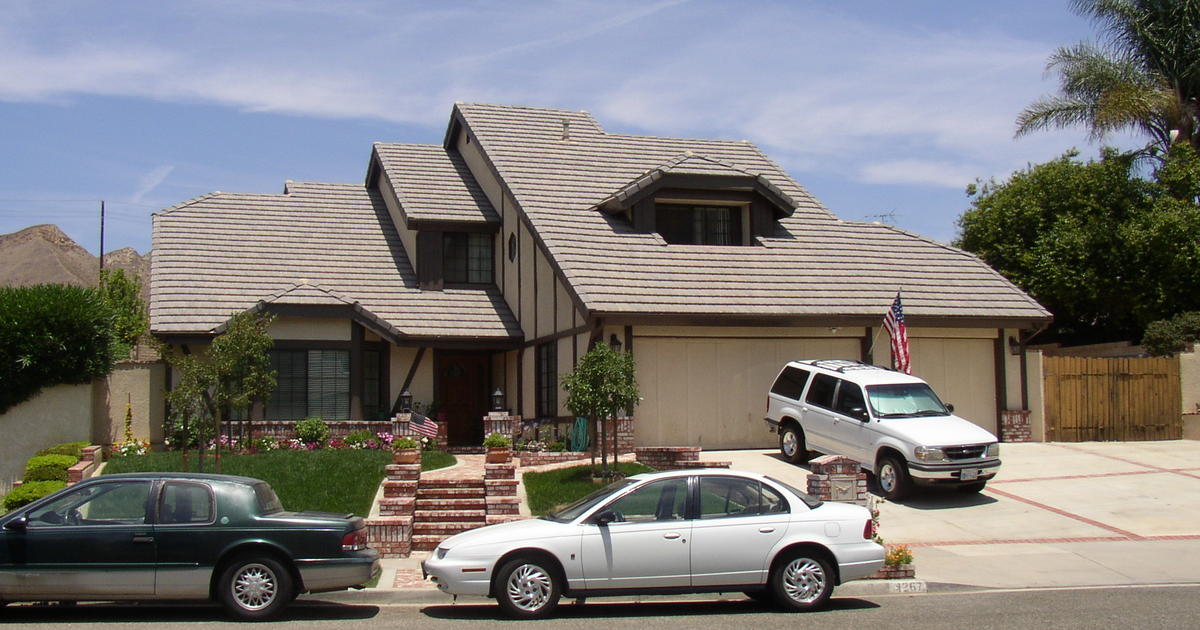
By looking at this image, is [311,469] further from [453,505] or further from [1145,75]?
[1145,75]

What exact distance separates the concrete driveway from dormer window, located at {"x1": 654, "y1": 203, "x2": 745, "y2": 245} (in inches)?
218

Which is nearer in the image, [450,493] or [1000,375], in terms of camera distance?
[450,493]

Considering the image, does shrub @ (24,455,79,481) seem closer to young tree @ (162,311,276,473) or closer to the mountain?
young tree @ (162,311,276,473)

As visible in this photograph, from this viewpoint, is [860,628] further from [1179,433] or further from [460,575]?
[1179,433]

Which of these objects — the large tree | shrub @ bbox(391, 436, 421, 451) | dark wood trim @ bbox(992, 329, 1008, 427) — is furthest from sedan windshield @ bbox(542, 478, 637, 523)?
the large tree

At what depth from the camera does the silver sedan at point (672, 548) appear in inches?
429

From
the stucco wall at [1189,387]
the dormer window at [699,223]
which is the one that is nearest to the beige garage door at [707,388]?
the dormer window at [699,223]

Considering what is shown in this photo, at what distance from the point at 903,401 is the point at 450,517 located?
7.44m

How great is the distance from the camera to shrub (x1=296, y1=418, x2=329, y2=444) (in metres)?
22.9

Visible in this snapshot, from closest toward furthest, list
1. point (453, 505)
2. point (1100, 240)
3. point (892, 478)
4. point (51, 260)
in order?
point (453, 505), point (892, 478), point (1100, 240), point (51, 260)

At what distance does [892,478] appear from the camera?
17.6 meters

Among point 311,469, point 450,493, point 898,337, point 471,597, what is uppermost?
point 898,337

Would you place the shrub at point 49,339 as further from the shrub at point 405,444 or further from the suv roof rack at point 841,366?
the suv roof rack at point 841,366

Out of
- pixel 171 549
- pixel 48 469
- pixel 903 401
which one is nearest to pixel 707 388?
pixel 903 401
